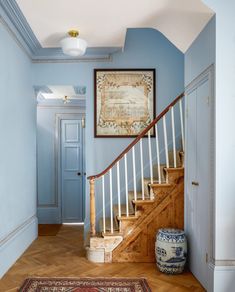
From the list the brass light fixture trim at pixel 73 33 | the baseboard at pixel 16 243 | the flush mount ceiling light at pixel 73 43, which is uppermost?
the brass light fixture trim at pixel 73 33

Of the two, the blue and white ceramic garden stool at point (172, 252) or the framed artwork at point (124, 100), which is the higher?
the framed artwork at point (124, 100)

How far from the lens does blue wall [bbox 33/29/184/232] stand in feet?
16.1

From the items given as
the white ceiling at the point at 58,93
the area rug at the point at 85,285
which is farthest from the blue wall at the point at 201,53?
the white ceiling at the point at 58,93

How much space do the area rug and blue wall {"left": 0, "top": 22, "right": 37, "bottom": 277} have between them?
0.50 metres

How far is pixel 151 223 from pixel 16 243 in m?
1.76

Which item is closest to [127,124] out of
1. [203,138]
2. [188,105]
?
[188,105]

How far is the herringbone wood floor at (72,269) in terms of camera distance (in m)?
3.15

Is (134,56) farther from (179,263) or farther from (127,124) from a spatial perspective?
(179,263)

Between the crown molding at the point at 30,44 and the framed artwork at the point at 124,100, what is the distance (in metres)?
0.26

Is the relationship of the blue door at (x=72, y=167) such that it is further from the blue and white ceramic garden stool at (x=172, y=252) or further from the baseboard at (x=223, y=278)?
the baseboard at (x=223, y=278)

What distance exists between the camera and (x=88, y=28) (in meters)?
3.69

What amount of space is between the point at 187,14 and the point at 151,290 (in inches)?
109

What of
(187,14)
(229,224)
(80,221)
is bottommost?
(80,221)

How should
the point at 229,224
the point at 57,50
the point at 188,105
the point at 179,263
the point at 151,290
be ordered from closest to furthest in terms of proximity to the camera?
the point at 229,224 < the point at 151,290 < the point at 179,263 < the point at 188,105 < the point at 57,50
